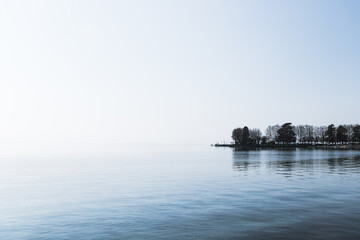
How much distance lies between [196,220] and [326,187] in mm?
22716

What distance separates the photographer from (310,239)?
17.0 m

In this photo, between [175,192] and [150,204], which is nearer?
[150,204]

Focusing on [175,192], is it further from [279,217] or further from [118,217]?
[279,217]

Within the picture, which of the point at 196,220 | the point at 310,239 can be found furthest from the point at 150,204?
the point at 310,239

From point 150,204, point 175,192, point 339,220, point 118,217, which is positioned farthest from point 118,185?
point 339,220

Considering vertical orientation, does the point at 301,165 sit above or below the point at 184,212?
below

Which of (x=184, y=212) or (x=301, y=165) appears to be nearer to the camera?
(x=184, y=212)

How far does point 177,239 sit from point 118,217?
23.9ft

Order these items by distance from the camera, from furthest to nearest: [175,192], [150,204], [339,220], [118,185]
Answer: [118,185], [175,192], [150,204], [339,220]

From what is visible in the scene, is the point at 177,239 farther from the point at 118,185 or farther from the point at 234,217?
the point at 118,185

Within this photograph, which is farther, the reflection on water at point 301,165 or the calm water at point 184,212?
the reflection on water at point 301,165

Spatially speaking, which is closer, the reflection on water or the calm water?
the calm water

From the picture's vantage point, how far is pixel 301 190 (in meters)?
34.9

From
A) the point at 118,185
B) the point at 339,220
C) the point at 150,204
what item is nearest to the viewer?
the point at 339,220
